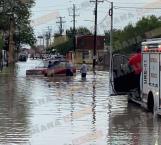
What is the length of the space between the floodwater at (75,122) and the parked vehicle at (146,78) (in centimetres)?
43

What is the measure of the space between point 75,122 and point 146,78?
397cm

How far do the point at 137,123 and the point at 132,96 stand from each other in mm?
5787

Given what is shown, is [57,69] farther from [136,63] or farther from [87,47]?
[87,47]

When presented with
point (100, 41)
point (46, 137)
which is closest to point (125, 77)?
point (46, 137)

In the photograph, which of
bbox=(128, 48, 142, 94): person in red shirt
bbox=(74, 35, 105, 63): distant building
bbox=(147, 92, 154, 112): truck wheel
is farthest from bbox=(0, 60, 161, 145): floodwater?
bbox=(74, 35, 105, 63): distant building

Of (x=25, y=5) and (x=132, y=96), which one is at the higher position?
(x=25, y=5)

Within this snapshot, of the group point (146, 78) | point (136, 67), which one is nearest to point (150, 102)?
point (146, 78)

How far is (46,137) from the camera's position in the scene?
47.3 ft

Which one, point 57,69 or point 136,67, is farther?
point 57,69

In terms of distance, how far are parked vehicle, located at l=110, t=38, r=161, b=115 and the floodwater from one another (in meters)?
0.43

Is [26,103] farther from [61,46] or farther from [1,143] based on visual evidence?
[61,46]

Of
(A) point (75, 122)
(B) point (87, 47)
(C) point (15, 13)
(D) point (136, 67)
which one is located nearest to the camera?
(A) point (75, 122)

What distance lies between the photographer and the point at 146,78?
67.2ft

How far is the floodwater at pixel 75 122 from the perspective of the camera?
14.1 m
